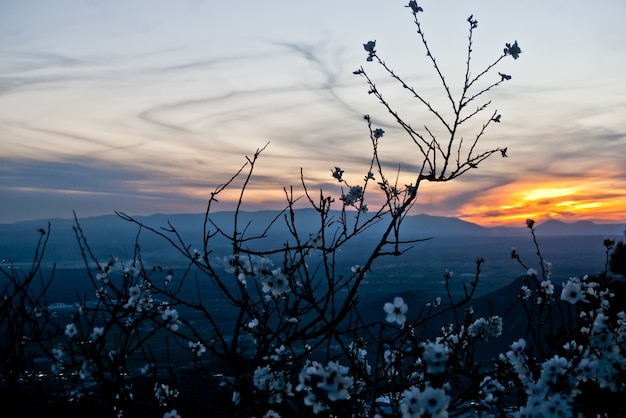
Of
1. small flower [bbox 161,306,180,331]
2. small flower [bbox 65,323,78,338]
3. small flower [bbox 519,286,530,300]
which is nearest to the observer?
small flower [bbox 161,306,180,331]

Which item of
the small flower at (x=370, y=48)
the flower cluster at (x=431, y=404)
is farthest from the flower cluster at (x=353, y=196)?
the flower cluster at (x=431, y=404)

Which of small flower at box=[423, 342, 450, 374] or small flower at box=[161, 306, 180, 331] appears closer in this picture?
small flower at box=[423, 342, 450, 374]

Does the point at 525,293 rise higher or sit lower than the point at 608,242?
lower

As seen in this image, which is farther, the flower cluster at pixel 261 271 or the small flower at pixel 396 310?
the flower cluster at pixel 261 271

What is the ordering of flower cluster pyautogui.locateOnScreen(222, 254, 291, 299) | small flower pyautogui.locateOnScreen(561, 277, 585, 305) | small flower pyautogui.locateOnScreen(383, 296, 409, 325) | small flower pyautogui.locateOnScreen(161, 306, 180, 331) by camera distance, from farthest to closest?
small flower pyautogui.locateOnScreen(161, 306, 180, 331), flower cluster pyautogui.locateOnScreen(222, 254, 291, 299), small flower pyautogui.locateOnScreen(561, 277, 585, 305), small flower pyautogui.locateOnScreen(383, 296, 409, 325)

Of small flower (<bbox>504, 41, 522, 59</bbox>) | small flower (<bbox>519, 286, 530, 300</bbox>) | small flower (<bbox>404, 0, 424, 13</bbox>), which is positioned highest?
small flower (<bbox>404, 0, 424, 13</bbox>)

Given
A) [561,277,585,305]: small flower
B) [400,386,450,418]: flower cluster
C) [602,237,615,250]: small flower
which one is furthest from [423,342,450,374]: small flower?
[602,237,615,250]: small flower

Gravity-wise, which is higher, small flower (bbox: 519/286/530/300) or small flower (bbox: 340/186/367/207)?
small flower (bbox: 340/186/367/207)

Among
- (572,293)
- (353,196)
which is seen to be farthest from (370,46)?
(572,293)

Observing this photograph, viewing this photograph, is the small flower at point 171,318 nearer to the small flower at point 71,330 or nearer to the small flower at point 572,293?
the small flower at point 71,330

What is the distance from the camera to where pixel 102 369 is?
3.97 m

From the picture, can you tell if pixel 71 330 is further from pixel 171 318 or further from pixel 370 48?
pixel 370 48

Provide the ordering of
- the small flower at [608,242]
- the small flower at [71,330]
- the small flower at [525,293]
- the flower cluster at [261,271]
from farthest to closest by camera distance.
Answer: the small flower at [525,293]
the small flower at [608,242]
the small flower at [71,330]
the flower cluster at [261,271]

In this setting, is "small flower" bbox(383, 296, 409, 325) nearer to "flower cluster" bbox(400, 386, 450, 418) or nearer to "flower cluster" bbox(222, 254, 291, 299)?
"flower cluster" bbox(400, 386, 450, 418)
